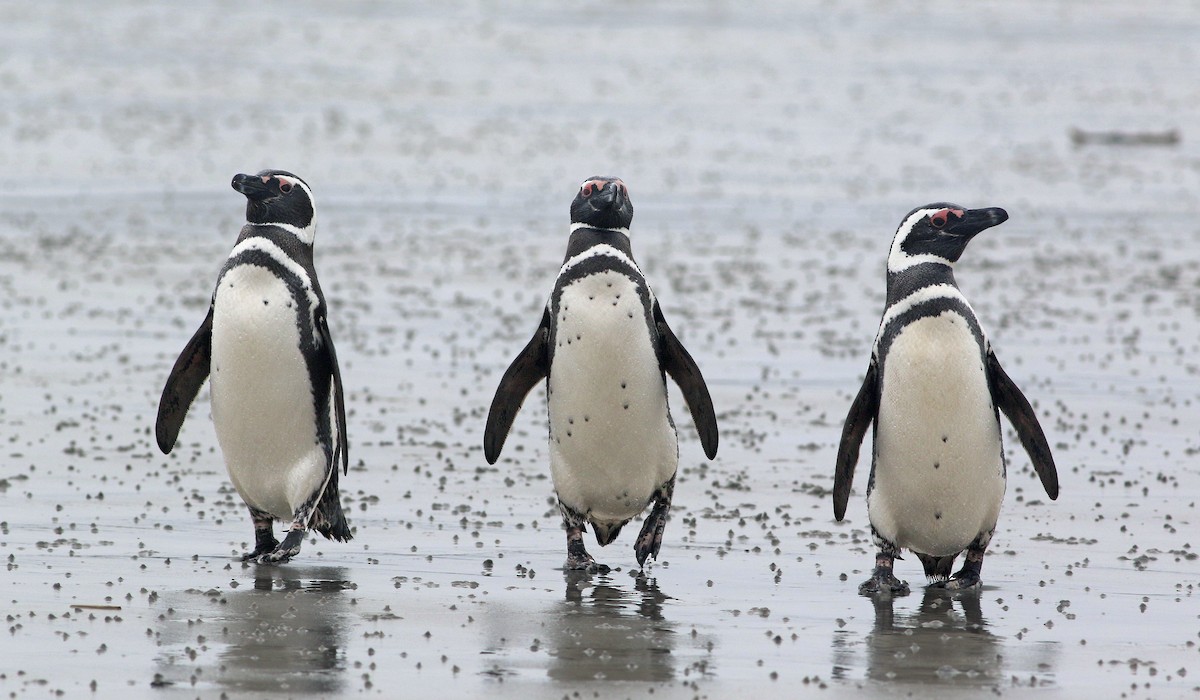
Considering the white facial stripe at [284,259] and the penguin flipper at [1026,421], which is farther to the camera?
the white facial stripe at [284,259]

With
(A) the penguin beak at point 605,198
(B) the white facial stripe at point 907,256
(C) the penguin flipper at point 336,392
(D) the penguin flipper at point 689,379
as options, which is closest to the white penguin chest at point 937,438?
(B) the white facial stripe at point 907,256

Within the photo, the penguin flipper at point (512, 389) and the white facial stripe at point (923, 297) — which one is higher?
the white facial stripe at point (923, 297)

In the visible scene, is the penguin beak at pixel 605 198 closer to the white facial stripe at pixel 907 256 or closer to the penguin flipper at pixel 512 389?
the penguin flipper at pixel 512 389

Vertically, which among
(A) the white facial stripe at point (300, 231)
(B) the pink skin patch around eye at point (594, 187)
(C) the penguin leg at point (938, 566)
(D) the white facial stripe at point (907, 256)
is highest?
(B) the pink skin patch around eye at point (594, 187)

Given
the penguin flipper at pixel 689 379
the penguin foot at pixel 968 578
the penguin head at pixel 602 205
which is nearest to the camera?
the penguin foot at pixel 968 578

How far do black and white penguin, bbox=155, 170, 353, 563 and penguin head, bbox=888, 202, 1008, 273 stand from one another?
2176 millimetres

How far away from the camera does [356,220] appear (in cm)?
1795

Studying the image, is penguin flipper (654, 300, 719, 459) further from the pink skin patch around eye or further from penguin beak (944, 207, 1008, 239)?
penguin beak (944, 207, 1008, 239)

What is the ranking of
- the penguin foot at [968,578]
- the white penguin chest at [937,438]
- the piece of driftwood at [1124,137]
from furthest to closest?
the piece of driftwood at [1124,137] → the penguin foot at [968,578] → the white penguin chest at [937,438]

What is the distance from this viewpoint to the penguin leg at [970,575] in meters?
6.49

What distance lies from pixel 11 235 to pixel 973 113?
1925 centimetres

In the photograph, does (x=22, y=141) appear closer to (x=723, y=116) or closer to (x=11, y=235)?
(x=11, y=235)

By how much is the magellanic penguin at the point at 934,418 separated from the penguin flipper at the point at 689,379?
1.96 feet

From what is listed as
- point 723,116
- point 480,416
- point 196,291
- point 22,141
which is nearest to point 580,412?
point 480,416
